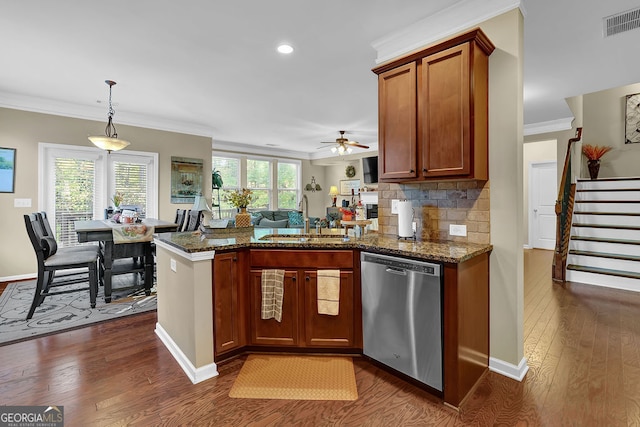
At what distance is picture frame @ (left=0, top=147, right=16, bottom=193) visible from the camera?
179 inches

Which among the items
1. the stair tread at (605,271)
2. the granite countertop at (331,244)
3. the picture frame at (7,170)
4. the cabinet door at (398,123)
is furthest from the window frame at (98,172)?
the stair tread at (605,271)

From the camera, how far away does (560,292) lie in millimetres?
4098

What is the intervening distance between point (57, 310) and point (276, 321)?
111 inches

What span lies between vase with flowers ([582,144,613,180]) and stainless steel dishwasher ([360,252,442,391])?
5998mm

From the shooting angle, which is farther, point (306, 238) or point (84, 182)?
point (84, 182)

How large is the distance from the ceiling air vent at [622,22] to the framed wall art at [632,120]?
3984 millimetres

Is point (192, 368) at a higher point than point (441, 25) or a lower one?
lower

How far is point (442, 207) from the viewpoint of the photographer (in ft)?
8.43

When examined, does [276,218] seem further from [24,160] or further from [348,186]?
[24,160]

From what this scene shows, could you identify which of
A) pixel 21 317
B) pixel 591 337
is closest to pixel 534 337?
pixel 591 337

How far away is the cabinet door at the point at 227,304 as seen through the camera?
2311 mm

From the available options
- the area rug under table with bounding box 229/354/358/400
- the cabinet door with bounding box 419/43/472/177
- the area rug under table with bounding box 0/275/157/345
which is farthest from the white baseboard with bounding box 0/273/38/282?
the cabinet door with bounding box 419/43/472/177

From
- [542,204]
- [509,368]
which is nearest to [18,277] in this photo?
[509,368]

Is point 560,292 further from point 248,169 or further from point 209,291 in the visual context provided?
point 248,169
